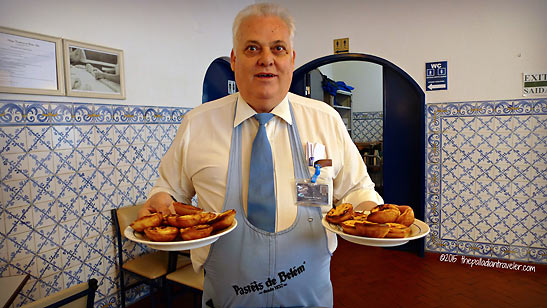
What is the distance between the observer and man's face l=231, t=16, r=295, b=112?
124 centimetres

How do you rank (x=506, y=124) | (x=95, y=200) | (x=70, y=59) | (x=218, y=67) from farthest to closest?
(x=218, y=67), (x=506, y=124), (x=95, y=200), (x=70, y=59)

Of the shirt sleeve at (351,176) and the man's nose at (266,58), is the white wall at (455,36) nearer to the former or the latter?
the shirt sleeve at (351,176)

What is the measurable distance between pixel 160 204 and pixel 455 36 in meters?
3.64

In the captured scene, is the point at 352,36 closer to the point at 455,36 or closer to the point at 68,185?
the point at 455,36

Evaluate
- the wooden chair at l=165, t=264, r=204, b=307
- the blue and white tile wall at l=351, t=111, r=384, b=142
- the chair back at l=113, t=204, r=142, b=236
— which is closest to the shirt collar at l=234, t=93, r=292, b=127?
the wooden chair at l=165, t=264, r=204, b=307

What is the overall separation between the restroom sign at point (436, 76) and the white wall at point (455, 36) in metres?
0.04

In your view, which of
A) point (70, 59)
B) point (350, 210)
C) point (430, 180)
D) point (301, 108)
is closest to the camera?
point (350, 210)

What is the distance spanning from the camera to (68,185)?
2510 mm

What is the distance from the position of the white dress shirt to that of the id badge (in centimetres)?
3

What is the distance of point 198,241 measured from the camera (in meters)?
0.99

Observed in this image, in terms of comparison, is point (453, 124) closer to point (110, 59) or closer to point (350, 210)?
point (350, 210)

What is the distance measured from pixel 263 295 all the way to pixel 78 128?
81.1 inches

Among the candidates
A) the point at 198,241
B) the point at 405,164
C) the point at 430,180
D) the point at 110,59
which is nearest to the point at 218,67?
the point at 110,59

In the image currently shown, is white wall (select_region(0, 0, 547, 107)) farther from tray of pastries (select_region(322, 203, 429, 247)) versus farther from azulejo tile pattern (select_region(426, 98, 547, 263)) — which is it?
tray of pastries (select_region(322, 203, 429, 247))
